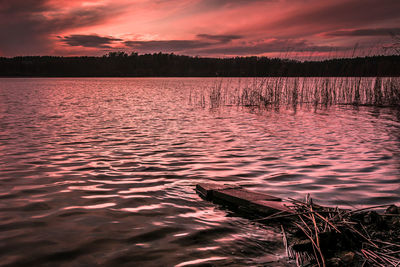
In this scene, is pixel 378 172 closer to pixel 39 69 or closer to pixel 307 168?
pixel 307 168

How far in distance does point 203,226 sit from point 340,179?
3.19 metres

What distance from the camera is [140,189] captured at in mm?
5211

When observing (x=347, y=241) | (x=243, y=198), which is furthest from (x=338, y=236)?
(x=243, y=198)

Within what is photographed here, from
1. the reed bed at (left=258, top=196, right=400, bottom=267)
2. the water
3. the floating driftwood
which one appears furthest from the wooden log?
the reed bed at (left=258, top=196, right=400, bottom=267)

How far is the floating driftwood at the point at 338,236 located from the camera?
2.80 metres

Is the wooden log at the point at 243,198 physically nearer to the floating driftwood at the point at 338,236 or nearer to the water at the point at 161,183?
the floating driftwood at the point at 338,236

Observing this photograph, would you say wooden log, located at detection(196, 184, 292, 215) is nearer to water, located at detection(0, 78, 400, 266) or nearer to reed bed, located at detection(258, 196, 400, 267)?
water, located at detection(0, 78, 400, 266)

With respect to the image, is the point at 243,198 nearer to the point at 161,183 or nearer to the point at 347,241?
the point at 347,241

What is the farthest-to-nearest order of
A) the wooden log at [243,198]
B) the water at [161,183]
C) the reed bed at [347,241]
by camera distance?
the wooden log at [243,198] < the water at [161,183] < the reed bed at [347,241]

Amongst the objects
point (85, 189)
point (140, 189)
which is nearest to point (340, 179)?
point (140, 189)

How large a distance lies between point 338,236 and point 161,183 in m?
3.19

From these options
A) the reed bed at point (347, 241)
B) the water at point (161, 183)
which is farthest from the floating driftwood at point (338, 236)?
the water at point (161, 183)

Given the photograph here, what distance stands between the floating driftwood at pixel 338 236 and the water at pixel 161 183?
0.21 metres

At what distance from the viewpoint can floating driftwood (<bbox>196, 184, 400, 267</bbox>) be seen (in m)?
2.80
